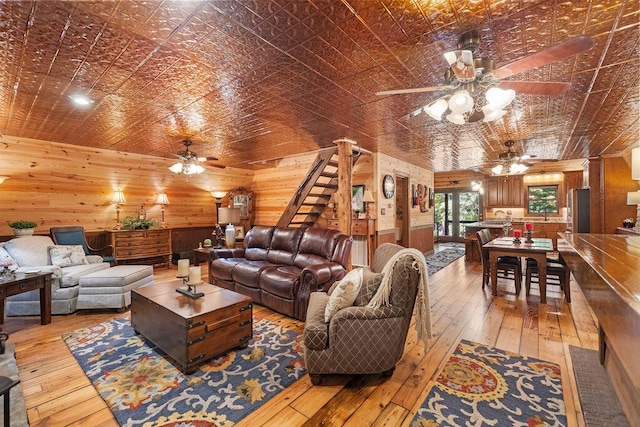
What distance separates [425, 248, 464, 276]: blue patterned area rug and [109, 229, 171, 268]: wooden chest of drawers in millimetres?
5798

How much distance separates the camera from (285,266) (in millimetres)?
4090

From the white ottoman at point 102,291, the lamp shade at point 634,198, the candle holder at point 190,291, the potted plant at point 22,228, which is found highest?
the lamp shade at point 634,198

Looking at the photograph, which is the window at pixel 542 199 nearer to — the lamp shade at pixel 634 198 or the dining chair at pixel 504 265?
the lamp shade at pixel 634 198

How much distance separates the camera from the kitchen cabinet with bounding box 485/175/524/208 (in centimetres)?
878

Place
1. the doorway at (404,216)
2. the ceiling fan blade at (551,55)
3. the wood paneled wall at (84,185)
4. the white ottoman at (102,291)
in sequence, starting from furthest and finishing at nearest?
the doorway at (404,216) < the wood paneled wall at (84,185) < the white ottoman at (102,291) < the ceiling fan blade at (551,55)

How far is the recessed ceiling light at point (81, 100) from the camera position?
305 cm

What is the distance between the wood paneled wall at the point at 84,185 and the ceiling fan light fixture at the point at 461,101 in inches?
239

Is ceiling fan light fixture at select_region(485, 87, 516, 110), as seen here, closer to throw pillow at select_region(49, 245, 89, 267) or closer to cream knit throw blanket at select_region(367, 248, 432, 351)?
cream knit throw blanket at select_region(367, 248, 432, 351)

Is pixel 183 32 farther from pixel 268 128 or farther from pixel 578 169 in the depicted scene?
pixel 578 169

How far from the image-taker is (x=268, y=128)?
167 inches

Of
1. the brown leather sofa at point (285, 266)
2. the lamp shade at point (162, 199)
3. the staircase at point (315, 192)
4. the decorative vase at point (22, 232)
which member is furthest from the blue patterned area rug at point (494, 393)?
the lamp shade at point (162, 199)

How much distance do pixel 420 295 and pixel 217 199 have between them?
657 centimetres

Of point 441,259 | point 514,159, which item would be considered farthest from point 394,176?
point 441,259

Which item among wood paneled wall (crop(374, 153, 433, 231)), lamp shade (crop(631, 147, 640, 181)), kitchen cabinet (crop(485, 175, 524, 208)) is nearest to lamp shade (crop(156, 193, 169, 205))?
wood paneled wall (crop(374, 153, 433, 231))
